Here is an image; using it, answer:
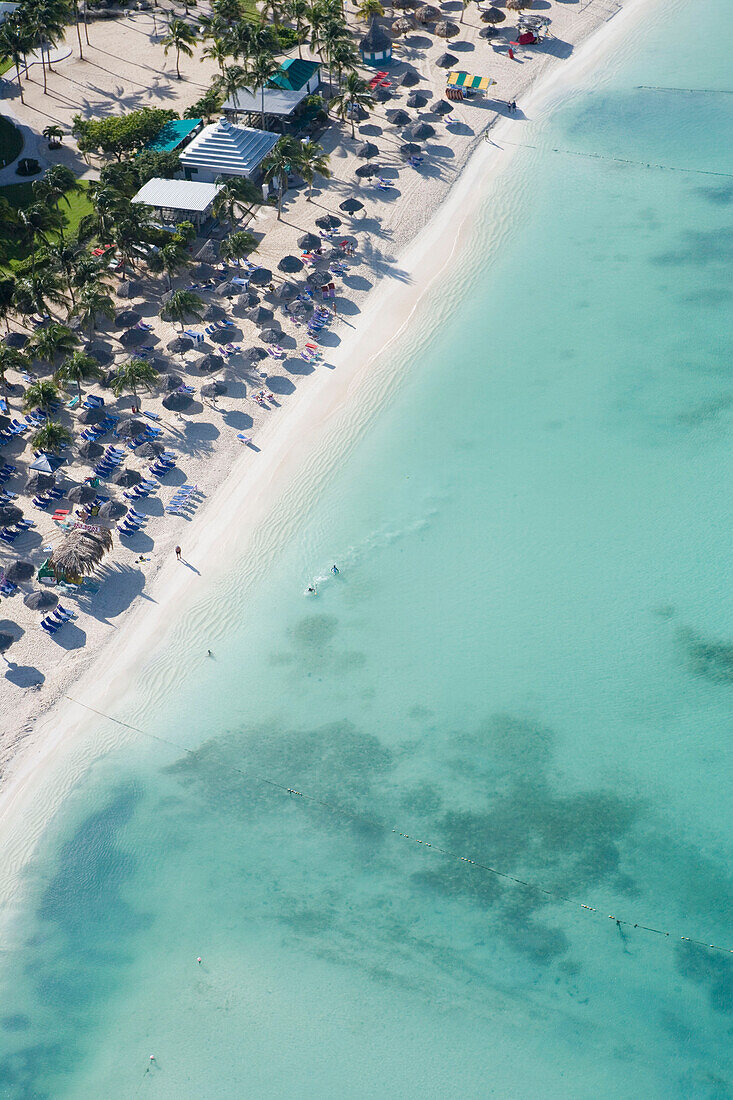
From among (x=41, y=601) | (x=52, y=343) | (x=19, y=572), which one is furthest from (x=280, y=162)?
(x=41, y=601)

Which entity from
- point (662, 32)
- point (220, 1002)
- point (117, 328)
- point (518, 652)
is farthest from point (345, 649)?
point (662, 32)

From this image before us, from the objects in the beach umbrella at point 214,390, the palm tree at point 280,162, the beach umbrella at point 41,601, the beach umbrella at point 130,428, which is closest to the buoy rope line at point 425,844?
the beach umbrella at point 41,601

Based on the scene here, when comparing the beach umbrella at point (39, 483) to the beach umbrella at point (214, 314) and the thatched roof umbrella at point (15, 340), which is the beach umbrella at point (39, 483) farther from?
the beach umbrella at point (214, 314)

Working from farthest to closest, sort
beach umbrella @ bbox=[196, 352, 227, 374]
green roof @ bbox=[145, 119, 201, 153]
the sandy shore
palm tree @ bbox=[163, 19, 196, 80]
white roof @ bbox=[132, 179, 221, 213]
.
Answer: palm tree @ bbox=[163, 19, 196, 80] → green roof @ bbox=[145, 119, 201, 153] → white roof @ bbox=[132, 179, 221, 213] → beach umbrella @ bbox=[196, 352, 227, 374] → the sandy shore

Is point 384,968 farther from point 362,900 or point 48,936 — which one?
point 48,936

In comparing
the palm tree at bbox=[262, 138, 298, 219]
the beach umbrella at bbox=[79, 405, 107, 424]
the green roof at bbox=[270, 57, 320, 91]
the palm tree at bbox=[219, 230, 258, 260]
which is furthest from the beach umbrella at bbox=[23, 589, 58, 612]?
the green roof at bbox=[270, 57, 320, 91]

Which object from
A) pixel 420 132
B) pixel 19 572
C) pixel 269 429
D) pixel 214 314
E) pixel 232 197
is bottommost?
pixel 19 572

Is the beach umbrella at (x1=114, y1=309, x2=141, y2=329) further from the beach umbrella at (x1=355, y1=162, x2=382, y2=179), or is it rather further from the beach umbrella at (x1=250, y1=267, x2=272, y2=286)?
the beach umbrella at (x1=355, y1=162, x2=382, y2=179)

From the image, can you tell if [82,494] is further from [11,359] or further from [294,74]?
[294,74]
